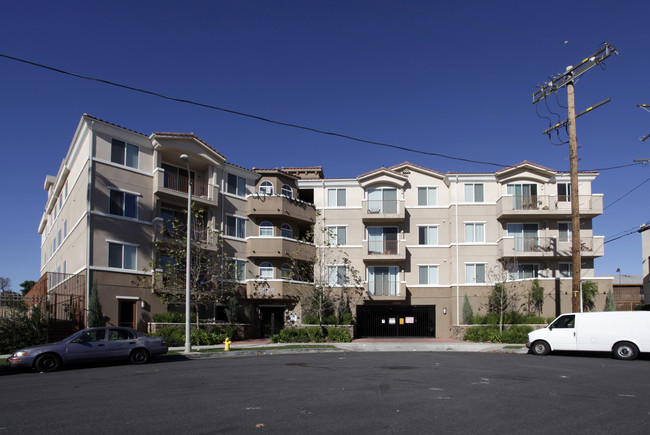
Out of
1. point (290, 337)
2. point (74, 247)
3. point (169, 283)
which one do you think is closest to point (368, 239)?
point (290, 337)

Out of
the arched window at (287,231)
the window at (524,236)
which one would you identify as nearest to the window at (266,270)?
the arched window at (287,231)

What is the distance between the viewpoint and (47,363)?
17.6m

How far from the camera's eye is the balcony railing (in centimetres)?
3228

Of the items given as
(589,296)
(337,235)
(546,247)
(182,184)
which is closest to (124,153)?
(182,184)

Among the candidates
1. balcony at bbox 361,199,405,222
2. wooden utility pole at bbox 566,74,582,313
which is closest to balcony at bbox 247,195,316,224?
balcony at bbox 361,199,405,222

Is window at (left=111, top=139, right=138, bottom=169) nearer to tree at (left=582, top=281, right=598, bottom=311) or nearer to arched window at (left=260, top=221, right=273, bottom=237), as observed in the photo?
arched window at (left=260, top=221, right=273, bottom=237)

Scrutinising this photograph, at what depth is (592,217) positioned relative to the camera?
124 feet

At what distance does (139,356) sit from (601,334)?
16.7 meters

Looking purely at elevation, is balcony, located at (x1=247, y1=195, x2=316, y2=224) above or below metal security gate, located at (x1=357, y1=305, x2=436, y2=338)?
above

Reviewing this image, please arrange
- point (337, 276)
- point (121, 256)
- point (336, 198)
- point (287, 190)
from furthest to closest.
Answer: point (336, 198), point (287, 190), point (337, 276), point (121, 256)

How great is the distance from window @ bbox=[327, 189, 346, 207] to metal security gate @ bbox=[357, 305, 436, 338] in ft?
24.6

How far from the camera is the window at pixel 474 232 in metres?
38.7

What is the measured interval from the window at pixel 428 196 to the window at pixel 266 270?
1164 centimetres

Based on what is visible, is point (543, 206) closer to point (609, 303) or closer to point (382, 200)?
point (609, 303)
